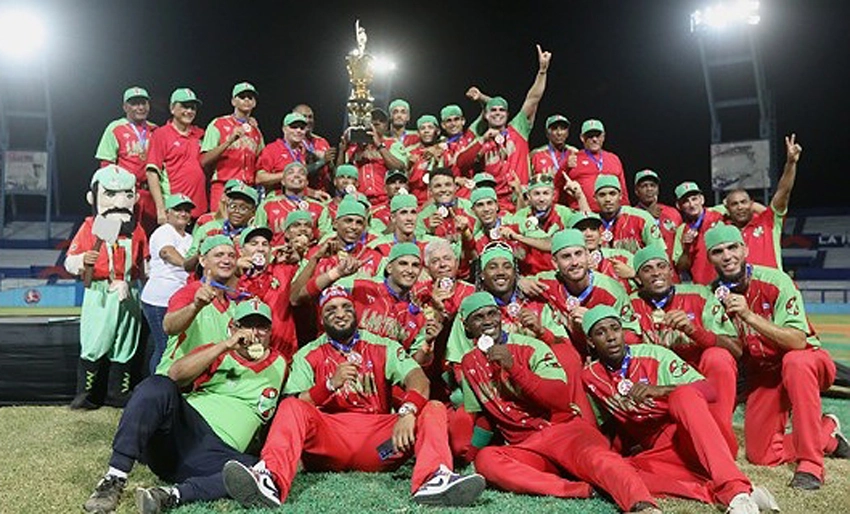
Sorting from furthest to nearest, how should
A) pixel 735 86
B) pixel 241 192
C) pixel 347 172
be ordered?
pixel 735 86 < pixel 347 172 < pixel 241 192

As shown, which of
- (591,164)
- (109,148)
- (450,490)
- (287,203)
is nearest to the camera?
(450,490)

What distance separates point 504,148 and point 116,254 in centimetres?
Result: 439

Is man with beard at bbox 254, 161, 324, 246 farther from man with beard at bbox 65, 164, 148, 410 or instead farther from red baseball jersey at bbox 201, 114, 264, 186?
man with beard at bbox 65, 164, 148, 410

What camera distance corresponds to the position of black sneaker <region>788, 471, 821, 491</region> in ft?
16.1

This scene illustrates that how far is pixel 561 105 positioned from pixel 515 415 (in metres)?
33.4

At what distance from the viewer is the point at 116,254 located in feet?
25.1

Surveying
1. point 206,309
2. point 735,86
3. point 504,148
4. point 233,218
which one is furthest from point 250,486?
point 735,86

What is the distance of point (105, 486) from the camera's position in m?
4.27

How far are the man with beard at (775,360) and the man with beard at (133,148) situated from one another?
6.02m

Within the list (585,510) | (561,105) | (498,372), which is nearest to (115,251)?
(498,372)

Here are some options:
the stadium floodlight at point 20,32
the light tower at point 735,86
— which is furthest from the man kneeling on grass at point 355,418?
the stadium floodlight at point 20,32

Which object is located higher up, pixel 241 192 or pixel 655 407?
pixel 241 192

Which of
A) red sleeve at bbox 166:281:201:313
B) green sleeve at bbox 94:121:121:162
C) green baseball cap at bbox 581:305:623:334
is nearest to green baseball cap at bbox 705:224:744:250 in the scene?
green baseball cap at bbox 581:305:623:334

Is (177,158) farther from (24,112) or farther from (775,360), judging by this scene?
(24,112)
